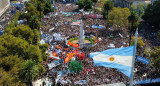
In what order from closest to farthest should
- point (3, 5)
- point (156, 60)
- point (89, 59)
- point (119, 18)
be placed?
point (156, 60) → point (89, 59) → point (119, 18) → point (3, 5)

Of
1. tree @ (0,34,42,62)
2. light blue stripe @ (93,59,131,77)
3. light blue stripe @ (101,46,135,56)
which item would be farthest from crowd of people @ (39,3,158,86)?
light blue stripe @ (101,46,135,56)

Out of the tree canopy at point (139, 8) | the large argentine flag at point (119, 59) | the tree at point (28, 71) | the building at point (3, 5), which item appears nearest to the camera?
the large argentine flag at point (119, 59)

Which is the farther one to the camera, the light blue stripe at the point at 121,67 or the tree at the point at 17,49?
the tree at the point at 17,49

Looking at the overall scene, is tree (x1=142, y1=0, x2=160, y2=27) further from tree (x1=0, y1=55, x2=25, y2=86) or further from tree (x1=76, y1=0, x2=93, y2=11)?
tree (x1=0, y1=55, x2=25, y2=86)

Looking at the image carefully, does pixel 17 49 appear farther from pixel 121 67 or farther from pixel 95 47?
pixel 121 67

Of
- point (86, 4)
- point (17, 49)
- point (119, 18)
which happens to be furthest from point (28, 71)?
point (86, 4)

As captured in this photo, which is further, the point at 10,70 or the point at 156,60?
the point at 156,60

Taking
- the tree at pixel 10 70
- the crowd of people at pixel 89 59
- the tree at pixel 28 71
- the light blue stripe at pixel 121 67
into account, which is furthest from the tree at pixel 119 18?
the light blue stripe at pixel 121 67

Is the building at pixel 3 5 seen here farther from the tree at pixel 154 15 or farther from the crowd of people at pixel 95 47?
the tree at pixel 154 15

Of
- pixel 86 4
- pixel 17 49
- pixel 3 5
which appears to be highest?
pixel 17 49
